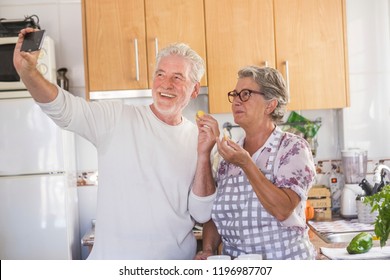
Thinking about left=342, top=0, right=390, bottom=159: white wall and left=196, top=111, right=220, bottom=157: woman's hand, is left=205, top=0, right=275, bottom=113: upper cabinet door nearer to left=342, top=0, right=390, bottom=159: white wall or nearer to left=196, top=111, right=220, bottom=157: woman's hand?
left=342, top=0, right=390, bottom=159: white wall

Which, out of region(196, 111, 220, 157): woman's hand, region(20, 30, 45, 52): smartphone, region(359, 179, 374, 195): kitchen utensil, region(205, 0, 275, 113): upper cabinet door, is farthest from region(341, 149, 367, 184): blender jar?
region(20, 30, 45, 52): smartphone

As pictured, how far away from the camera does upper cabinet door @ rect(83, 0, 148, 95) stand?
2.19 meters

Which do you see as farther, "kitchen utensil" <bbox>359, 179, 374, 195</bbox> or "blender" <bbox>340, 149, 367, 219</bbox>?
"blender" <bbox>340, 149, 367, 219</bbox>

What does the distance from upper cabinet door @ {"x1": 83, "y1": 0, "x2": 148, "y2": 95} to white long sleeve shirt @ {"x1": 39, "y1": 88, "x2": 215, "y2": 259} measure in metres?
0.89

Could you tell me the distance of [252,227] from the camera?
1187mm

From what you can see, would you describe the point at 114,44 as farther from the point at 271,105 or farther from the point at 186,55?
the point at 271,105

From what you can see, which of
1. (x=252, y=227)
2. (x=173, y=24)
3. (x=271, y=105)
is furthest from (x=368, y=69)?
(x=252, y=227)

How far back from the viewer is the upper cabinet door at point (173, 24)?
2195 mm

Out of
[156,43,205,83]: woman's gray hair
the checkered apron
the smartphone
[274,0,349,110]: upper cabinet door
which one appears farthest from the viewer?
[274,0,349,110]: upper cabinet door

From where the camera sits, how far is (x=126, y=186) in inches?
49.0

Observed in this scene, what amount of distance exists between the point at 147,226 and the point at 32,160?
1076 millimetres

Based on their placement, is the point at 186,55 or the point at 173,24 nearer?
the point at 186,55

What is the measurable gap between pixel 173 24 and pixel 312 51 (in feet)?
1.89
